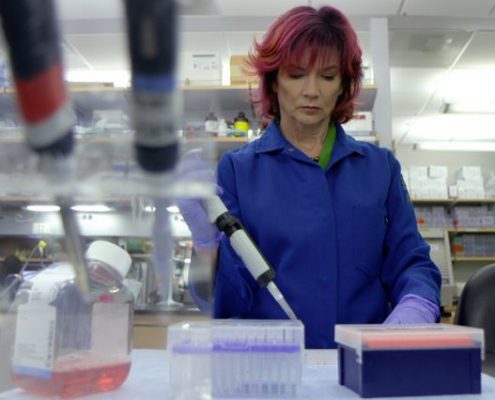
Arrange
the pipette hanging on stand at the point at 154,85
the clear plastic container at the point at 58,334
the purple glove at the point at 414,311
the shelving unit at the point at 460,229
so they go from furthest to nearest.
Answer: the shelving unit at the point at 460,229 < the purple glove at the point at 414,311 < the clear plastic container at the point at 58,334 < the pipette hanging on stand at the point at 154,85

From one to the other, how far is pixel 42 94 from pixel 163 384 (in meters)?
0.49

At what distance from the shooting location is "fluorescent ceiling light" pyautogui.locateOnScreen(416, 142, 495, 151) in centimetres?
645

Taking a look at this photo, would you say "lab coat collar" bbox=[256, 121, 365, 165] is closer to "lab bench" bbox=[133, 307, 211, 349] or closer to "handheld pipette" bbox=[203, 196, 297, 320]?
"handheld pipette" bbox=[203, 196, 297, 320]

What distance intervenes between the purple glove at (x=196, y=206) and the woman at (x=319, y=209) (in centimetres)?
43

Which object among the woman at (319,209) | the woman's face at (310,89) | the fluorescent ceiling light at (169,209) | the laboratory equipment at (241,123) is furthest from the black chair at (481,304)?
the laboratory equipment at (241,123)

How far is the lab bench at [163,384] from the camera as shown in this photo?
21.3 inches

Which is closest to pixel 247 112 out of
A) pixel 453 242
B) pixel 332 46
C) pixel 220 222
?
pixel 332 46

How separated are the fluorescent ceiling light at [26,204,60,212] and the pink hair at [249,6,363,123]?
31.0 inches

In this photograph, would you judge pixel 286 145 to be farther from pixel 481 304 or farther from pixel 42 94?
pixel 42 94

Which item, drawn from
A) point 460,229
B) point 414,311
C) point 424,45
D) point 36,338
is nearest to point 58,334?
point 36,338

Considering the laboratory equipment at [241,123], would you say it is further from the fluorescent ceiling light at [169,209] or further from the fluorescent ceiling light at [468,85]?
the fluorescent ceiling light at [468,85]

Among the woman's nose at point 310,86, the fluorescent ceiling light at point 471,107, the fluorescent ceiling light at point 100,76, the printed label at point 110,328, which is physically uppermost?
the fluorescent ceiling light at point 471,107

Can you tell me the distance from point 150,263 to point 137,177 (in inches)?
6.8

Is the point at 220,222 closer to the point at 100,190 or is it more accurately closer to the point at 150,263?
the point at 150,263
